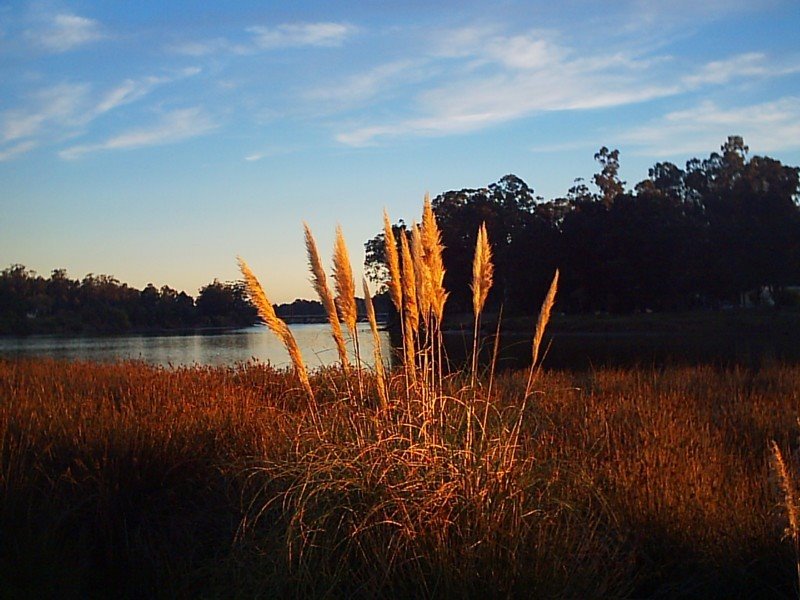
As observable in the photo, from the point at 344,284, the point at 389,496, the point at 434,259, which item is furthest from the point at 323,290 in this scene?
the point at 389,496

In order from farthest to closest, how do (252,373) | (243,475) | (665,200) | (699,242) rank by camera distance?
(665,200)
(699,242)
(252,373)
(243,475)

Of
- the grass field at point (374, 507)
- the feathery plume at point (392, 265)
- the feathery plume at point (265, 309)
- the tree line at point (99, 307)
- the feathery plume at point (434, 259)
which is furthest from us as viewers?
the tree line at point (99, 307)

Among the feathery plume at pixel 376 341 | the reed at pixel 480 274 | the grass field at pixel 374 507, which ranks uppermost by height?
the reed at pixel 480 274

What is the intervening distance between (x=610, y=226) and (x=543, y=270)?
4.82 meters

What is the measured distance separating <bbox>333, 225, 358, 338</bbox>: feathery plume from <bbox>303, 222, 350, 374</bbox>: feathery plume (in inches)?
2.3

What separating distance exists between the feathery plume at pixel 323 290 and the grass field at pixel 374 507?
345mm

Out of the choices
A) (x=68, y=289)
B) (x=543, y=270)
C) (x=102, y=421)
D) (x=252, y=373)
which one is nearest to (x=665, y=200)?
(x=543, y=270)

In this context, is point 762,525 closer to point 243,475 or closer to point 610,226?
point 243,475

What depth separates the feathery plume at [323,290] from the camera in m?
4.59

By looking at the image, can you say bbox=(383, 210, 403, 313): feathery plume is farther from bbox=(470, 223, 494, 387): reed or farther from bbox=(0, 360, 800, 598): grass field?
bbox=(0, 360, 800, 598): grass field

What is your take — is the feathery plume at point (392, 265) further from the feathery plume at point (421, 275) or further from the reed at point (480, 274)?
the reed at point (480, 274)

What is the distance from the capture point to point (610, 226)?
46.2m

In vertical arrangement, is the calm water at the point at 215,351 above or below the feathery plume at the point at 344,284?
below

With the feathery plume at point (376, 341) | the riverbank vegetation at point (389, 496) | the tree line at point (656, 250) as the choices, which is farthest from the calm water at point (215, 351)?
the tree line at point (656, 250)
